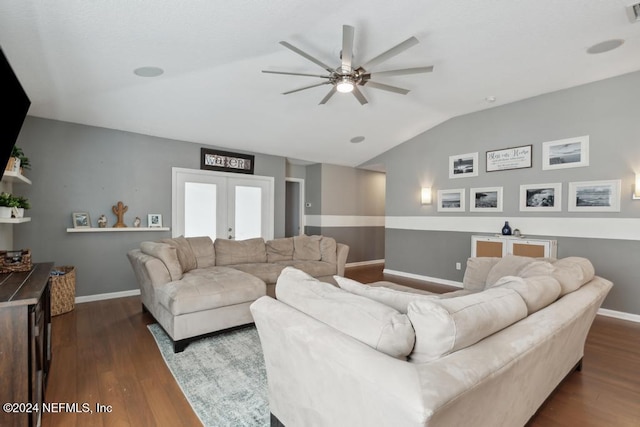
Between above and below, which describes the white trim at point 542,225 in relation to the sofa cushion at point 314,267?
above

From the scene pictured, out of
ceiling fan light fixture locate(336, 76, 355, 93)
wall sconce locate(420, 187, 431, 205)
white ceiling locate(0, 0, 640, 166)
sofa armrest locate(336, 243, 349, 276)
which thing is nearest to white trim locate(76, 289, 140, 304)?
white ceiling locate(0, 0, 640, 166)

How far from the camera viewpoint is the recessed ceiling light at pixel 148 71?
312cm

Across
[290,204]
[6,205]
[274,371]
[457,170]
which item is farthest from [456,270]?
[6,205]

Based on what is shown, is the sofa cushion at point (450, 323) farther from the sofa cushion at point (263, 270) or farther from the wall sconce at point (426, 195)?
the wall sconce at point (426, 195)

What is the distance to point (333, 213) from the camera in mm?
7148

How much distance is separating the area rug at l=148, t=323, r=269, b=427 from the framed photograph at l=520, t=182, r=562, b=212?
14.3 feet

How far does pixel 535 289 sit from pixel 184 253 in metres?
3.54

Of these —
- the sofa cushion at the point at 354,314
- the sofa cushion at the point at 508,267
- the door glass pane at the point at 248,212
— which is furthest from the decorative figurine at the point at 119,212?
the sofa cushion at the point at 508,267

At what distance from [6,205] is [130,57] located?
5.71 feet

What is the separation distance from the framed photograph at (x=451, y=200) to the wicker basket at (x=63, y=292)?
5.75m

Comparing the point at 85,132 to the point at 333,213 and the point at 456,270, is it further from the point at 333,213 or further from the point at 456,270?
the point at 456,270

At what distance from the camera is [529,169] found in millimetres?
4648

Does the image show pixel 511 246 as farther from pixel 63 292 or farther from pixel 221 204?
pixel 63 292

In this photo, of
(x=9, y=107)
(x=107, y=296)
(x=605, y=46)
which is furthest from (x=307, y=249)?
(x=605, y=46)
